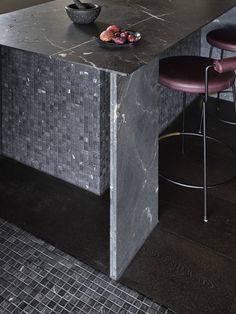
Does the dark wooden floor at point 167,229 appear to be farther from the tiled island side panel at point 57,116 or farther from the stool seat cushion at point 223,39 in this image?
the stool seat cushion at point 223,39

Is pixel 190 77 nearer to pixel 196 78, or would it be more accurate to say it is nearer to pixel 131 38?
pixel 196 78

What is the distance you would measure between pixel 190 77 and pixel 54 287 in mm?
1253

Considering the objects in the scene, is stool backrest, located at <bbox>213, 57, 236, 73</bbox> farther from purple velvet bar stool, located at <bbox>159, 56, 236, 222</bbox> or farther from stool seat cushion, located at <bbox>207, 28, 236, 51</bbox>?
stool seat cushion, located at <bbox>207, 28, 236, 51</bbox>

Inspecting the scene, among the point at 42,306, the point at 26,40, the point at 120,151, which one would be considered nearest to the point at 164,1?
the point at 26,40

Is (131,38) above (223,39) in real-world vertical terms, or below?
above

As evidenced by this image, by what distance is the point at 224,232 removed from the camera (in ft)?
7.45

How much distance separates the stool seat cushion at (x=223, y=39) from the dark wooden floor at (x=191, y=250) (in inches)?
32.0

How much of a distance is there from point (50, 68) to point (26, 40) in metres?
0.59

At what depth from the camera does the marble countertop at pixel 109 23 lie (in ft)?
5.48

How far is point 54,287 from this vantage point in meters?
1.91

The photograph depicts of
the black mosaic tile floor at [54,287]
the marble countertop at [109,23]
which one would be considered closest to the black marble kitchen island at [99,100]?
the marble countertop at [109,23]

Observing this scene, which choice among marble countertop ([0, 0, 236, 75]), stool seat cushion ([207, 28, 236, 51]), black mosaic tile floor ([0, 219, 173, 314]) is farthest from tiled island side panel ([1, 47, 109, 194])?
stool seat cushion ([207, 28, 236, 51])

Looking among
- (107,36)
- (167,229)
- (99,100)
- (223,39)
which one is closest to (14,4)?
(99,100)

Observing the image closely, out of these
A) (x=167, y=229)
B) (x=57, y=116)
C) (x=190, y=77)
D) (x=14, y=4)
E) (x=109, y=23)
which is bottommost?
(x=167, y=229)
